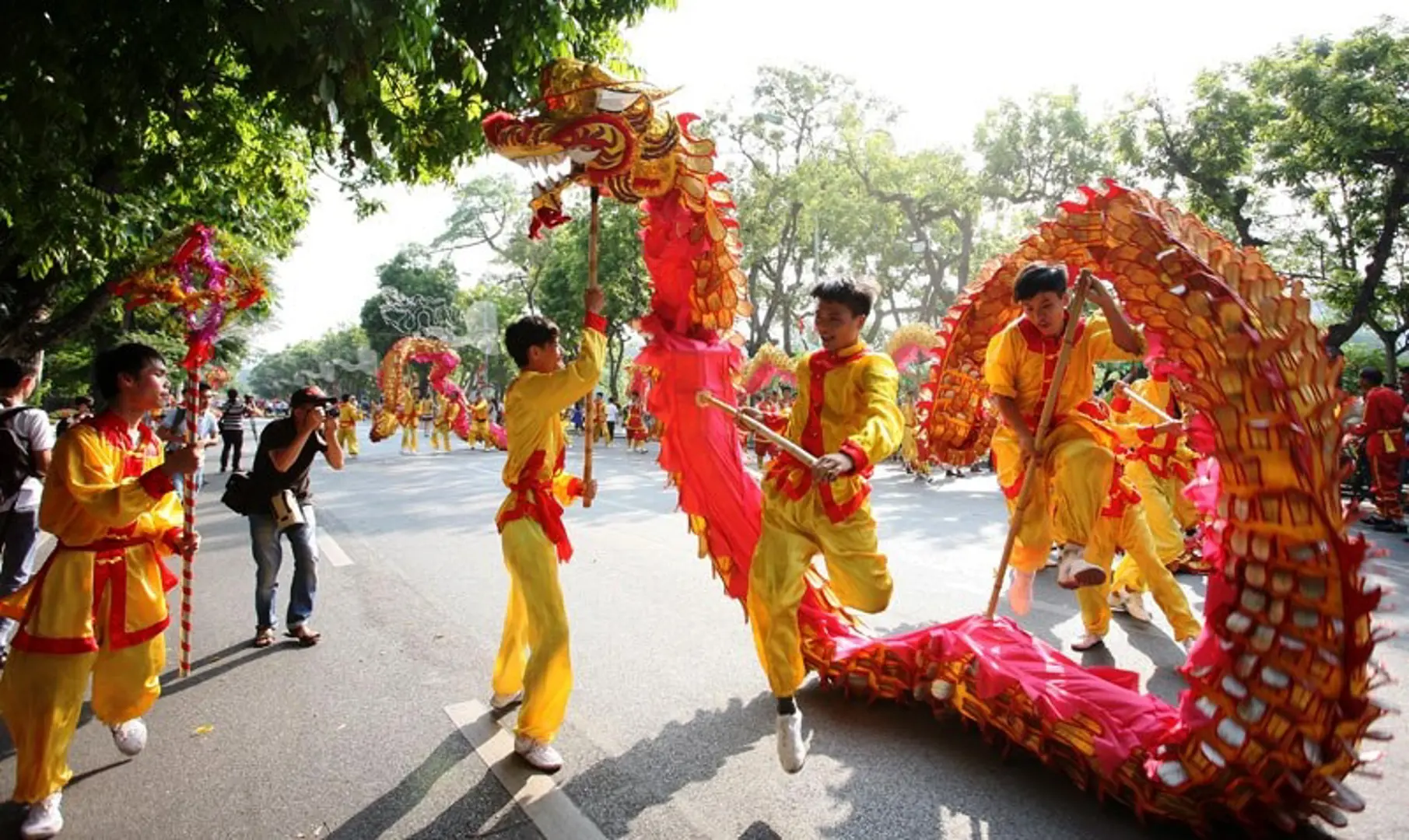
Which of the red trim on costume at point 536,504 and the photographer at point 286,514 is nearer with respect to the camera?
the red trim on costume at point 536,504

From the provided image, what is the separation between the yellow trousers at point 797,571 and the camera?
3.02 metres

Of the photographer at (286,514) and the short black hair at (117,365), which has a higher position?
the short black hair at (117,365)

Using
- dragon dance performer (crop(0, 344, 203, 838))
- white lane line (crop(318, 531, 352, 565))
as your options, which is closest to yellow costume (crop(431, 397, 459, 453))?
white lane line (crop(318, 531, 352, 565))

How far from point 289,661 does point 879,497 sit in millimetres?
8192

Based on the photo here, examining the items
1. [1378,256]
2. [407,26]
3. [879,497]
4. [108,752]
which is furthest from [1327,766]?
[1378,256]

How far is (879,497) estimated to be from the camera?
11.2 metres

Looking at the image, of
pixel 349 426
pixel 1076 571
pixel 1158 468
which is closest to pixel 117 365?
pixel 1076 571

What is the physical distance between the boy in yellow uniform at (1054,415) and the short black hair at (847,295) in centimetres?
104

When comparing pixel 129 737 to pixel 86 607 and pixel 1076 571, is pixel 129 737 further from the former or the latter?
pixel 1076 571

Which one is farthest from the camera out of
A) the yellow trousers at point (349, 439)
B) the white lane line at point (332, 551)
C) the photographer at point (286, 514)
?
the yellow trousers at point (349, 439)

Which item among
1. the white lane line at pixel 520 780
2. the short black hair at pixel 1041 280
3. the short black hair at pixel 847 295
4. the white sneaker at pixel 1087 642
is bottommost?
the white lane line at pixel 520 780

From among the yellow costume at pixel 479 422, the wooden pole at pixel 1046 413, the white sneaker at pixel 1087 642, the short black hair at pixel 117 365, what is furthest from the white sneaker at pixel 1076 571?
the yellow costume at pixel 479 422

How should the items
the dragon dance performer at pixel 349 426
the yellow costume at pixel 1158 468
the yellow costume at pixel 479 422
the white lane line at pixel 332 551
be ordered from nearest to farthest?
the yellow costume at pixel 1158 468
the white lane line at pixel 332 551
the dragon dance performer at pixel 349 426
the yellow costume at pixel 479 422

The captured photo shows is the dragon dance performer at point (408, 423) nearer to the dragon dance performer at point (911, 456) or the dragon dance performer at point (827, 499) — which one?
the dragon dance performer at point (911, 456)
